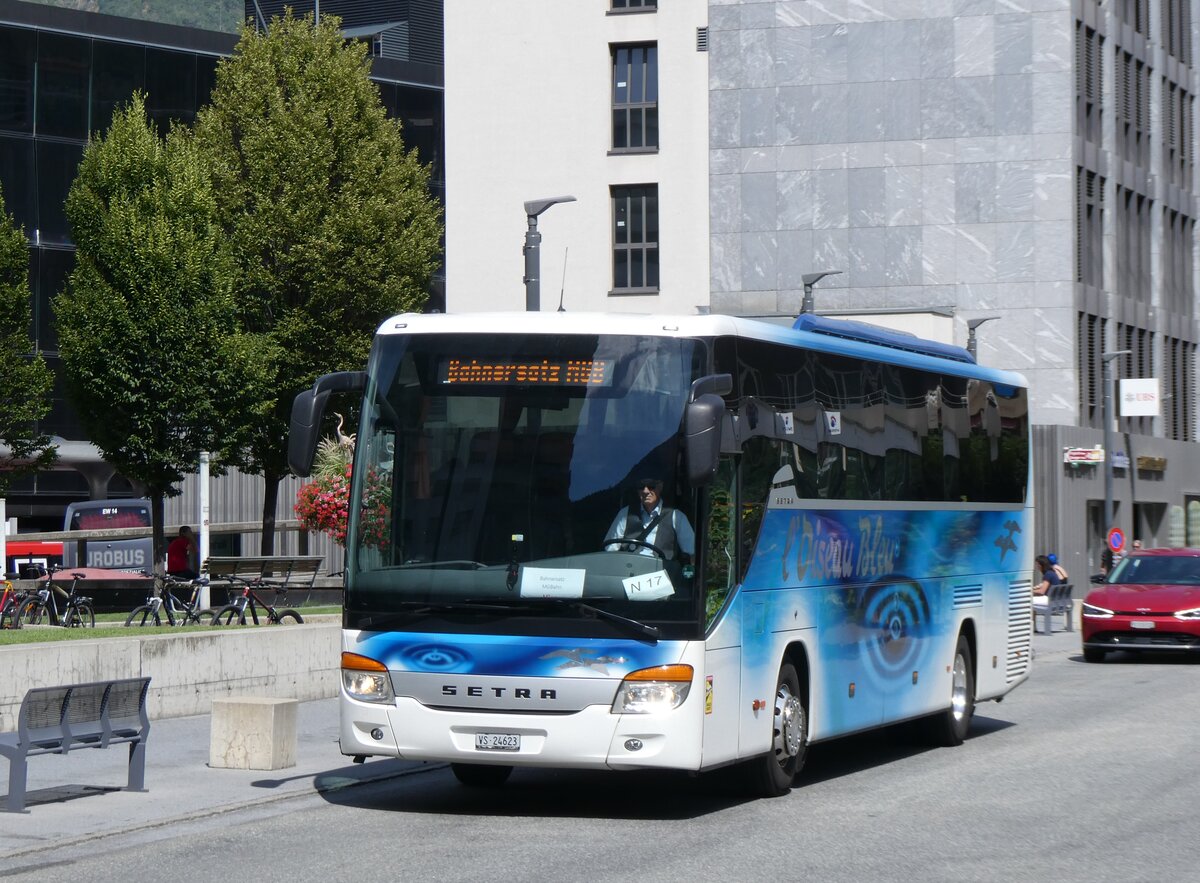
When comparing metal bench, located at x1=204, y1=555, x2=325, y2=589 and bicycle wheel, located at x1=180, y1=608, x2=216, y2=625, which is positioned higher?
metal bench, located at x1=204, y1=555, x2=325, y2=589

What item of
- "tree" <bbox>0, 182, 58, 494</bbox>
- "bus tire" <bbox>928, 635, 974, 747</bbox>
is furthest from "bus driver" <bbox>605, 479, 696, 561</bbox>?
"tree" <bbox>0, 182, 58, 494</bbox>

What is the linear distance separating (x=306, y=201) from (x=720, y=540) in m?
30.9

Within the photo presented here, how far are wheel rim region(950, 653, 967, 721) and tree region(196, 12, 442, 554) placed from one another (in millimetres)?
26257

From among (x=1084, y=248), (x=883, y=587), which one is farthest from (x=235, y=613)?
(x=1084, y=248)

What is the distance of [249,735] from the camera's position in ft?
48.0

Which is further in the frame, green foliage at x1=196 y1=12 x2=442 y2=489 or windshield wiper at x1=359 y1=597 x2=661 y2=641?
green foliage at x1=196 y1=12 x2=442 y2=489

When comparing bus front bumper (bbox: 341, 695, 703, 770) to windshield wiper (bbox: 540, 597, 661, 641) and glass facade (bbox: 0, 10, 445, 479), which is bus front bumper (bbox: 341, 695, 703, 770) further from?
glass facade (bbox: 0, 10, 445, 479)

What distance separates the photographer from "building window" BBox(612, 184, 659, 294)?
174ft

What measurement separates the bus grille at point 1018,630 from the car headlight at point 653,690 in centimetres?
746

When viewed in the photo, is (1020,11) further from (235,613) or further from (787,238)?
(235,613)

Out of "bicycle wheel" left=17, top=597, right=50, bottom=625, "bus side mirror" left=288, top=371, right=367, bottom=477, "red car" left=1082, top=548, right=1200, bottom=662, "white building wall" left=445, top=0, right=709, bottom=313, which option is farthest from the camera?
"white building wall" left=445, top=0, right=709, bottom=313

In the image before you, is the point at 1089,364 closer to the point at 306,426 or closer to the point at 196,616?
the point at 196,616

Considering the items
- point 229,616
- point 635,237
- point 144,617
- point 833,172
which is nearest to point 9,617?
point 144,617

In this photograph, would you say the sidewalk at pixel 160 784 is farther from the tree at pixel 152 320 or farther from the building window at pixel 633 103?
the building window at pixel 633 103
